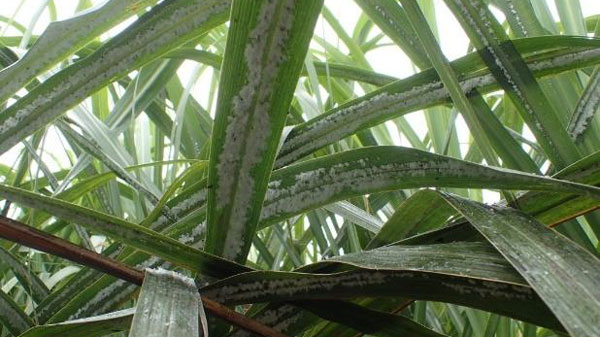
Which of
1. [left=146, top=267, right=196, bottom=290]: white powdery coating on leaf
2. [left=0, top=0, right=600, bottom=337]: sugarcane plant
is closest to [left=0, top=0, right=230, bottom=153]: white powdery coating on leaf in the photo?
[left=0, top=0, right=600, bottom=337]: sugarcane plant

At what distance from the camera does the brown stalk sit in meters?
0.26

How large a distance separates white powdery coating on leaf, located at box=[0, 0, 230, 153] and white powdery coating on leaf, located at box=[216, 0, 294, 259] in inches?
3.1

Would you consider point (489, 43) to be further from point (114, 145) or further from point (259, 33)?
point (114, 145)

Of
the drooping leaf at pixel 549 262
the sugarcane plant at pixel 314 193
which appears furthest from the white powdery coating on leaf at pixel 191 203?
the drooping leaf at pixel 549 262

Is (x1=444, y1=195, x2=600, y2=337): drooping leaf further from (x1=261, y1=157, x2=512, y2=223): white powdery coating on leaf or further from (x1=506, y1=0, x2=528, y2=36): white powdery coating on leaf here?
(x1=506, y1=0, x2=528, y2=36): white powdery coating on leaf

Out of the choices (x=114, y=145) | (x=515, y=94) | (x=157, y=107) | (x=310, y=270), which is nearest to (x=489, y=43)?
(x=515, y=94)

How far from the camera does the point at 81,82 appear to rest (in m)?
0.32

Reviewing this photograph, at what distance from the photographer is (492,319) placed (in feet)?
1.33

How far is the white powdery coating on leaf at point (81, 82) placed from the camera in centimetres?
31

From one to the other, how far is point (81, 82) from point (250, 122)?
0.11m

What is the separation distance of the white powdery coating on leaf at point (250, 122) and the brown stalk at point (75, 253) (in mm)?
28

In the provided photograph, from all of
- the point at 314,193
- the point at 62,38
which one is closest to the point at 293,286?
the point at 314,193

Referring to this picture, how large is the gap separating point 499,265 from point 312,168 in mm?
86

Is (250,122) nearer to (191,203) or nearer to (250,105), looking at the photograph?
(250,105)
